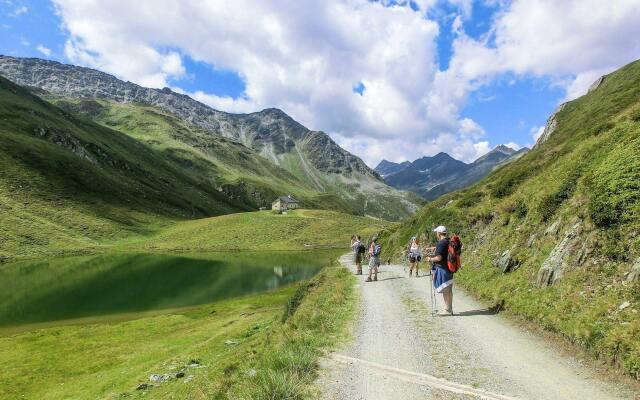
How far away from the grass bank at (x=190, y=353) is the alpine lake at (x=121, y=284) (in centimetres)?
669

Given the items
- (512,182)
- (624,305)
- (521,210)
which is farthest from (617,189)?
(512,182)

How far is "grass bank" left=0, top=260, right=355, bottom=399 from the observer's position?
1177 cm

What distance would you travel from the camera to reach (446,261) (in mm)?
17406

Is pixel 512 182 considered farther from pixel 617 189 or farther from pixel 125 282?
pixel 125 282

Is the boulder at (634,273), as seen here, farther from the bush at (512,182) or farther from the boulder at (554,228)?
the bush at (512,182)

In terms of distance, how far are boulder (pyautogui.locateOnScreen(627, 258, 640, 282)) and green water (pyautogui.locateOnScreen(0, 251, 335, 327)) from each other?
46848 mm

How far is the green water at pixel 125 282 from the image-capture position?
154 feet

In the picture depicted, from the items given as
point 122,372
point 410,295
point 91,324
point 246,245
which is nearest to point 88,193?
point 246,245

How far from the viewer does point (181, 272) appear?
75688 millimetres

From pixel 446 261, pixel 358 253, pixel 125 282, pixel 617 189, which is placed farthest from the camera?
pixel 125 282

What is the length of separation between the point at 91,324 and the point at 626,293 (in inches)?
1718

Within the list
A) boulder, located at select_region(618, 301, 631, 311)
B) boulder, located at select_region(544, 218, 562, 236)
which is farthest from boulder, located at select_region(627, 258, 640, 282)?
boulder, located at select_region(544, 218, 562, 236)

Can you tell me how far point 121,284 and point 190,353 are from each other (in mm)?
40982

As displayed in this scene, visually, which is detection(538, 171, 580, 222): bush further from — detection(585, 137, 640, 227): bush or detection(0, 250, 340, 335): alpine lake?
detection(0, 250, 340, 335): alpine lake
